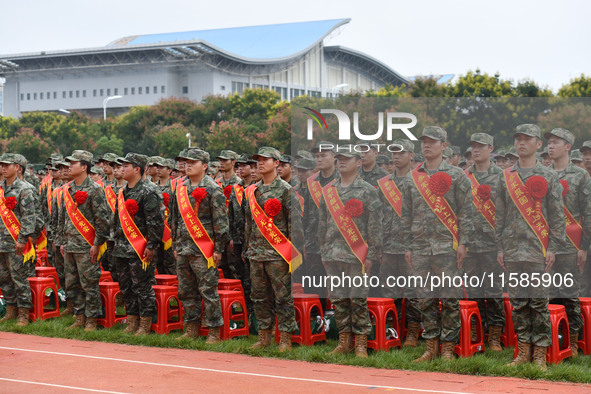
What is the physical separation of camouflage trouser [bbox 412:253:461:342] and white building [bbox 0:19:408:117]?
65.1 meters

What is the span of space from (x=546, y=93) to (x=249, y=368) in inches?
905

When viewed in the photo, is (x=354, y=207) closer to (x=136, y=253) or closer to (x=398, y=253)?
(x=398, y=253)

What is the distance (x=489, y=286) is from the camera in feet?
25.6

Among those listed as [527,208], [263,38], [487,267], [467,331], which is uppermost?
[263,38]

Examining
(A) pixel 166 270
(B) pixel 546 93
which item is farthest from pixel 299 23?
(A) pixel 166 270

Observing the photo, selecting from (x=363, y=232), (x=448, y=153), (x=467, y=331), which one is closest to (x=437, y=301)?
(x=467, y=331)

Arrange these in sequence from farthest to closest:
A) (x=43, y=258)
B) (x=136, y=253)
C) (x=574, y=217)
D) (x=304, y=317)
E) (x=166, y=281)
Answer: (x=43, y=258) → (x=166, y=281) → (x=136, y=253) → (x=304, y=317) → (x=574, y=217)

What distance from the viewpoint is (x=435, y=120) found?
24.3ft

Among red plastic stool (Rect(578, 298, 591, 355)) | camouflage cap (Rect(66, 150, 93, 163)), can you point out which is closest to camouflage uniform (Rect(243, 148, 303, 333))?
camouflage cap (Rect(66, 150, 93, 163))

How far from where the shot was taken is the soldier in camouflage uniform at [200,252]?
8.32 meters

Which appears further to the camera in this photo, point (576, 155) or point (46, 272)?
point (46, 272)

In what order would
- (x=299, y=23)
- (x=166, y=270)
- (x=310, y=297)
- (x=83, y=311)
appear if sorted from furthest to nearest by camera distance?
(x=299, y=23) < (x=166, y=270) < (x=83, y=311) < (x=310, y=297)

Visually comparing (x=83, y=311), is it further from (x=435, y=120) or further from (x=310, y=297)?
(x=435, y=120)

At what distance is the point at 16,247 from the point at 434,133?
5407 mm
